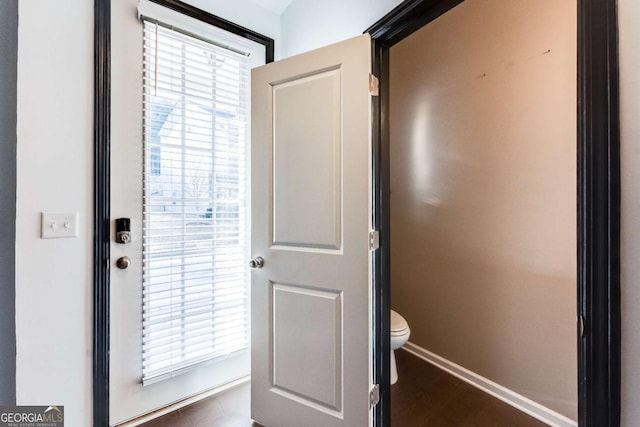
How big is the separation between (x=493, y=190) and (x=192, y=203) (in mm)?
1910

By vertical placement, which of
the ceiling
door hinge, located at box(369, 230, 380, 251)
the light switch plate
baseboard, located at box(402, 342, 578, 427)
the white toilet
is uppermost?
the ceiling

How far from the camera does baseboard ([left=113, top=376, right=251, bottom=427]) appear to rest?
1548 mm

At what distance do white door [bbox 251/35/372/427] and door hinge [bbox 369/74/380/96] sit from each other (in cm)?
4

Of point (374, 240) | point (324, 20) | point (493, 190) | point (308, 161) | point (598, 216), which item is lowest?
point (374, 240)

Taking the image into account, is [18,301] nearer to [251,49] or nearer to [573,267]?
[251,49]

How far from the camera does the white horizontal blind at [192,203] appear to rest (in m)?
1.57

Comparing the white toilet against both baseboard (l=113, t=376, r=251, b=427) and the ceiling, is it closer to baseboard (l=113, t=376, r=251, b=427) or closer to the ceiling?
baseboard (l=113, t=376, r=251, b=427)

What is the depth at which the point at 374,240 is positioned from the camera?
1332mm

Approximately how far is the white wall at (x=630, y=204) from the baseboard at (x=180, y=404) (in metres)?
1.93

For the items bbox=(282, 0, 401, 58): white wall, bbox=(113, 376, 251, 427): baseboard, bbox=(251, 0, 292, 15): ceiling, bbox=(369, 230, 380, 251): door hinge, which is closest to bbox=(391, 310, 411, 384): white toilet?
bbox=(369, 230, 380, 251): door hinge

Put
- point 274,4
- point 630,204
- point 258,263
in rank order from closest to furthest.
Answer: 1. point 630,204
2. point 258,263
3. point 274,4

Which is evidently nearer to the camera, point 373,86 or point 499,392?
point 373,86

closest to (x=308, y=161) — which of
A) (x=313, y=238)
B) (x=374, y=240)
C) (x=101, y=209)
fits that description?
(x=313, y=238)

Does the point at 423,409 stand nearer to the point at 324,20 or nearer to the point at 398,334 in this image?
the point at 398,334
